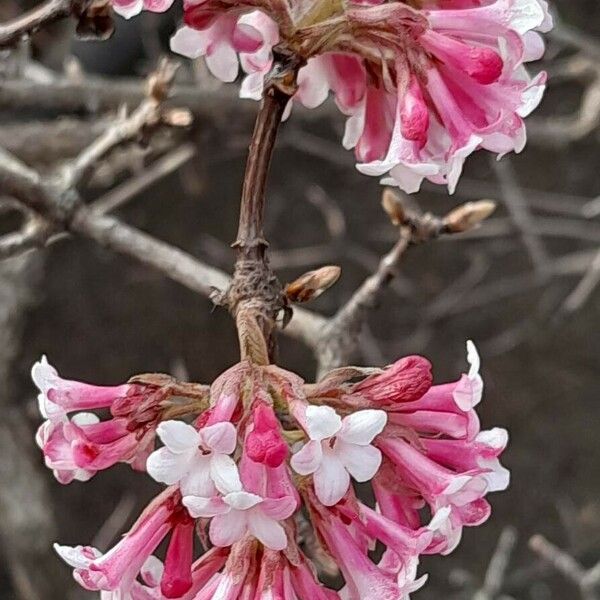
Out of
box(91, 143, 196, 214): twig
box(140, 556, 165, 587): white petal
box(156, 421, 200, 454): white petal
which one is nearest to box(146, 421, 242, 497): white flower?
box(156, 421, 200, 454): white petal

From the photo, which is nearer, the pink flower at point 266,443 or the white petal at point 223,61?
the pink flower at point 266,443

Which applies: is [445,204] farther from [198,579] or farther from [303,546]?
[198,579]

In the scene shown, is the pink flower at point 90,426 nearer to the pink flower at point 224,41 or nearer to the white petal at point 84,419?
the white petal at point 84,419

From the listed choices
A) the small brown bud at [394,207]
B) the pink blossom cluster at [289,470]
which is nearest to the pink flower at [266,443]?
the pink blossom cluster at [289,470]

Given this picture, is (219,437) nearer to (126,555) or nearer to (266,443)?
(266,443)

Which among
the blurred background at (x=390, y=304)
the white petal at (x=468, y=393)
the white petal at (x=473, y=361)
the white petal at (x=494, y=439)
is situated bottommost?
the blurred background at (x=390, y=304)

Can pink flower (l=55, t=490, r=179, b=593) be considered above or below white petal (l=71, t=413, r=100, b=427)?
below

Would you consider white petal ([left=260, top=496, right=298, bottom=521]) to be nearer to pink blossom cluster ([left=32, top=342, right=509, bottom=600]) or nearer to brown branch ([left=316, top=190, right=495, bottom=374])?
pink blossom cluster ([left=32, top=342, right=509, bottom=600])
